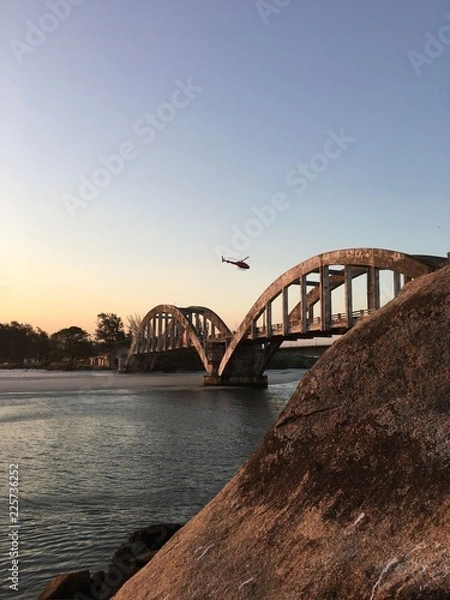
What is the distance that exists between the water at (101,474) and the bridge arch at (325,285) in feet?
57.7

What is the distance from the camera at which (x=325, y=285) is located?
65.0 m

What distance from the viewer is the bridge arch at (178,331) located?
9809 centimetres

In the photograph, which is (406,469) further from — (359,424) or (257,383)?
(257,383)

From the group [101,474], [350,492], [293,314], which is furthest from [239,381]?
[350,492]

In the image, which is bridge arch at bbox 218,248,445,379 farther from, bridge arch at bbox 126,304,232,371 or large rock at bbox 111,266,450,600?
large rock at bbox 111,266,450,600

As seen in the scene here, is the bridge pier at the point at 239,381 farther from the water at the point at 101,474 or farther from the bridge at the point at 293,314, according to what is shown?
the water at the point at 101,474

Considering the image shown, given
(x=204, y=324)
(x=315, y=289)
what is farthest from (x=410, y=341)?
(x=204, y=324)

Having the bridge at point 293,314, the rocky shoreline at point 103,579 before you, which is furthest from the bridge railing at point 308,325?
the rocky shoreline at point 103,579

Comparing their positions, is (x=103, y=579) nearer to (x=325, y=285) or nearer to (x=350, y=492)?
(x=350, y=492)

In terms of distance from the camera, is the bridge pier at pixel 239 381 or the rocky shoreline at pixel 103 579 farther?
the bridge pier at pixel 239 381

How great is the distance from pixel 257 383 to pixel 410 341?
83786 millimetres

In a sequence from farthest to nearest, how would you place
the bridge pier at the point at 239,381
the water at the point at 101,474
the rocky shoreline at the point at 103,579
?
the bridge pier at the point at 239,381 < the water at the point at 101,474 < the rocky shoreline at the point at 103,579

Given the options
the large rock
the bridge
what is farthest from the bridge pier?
the large rock

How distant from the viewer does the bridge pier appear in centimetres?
8869
